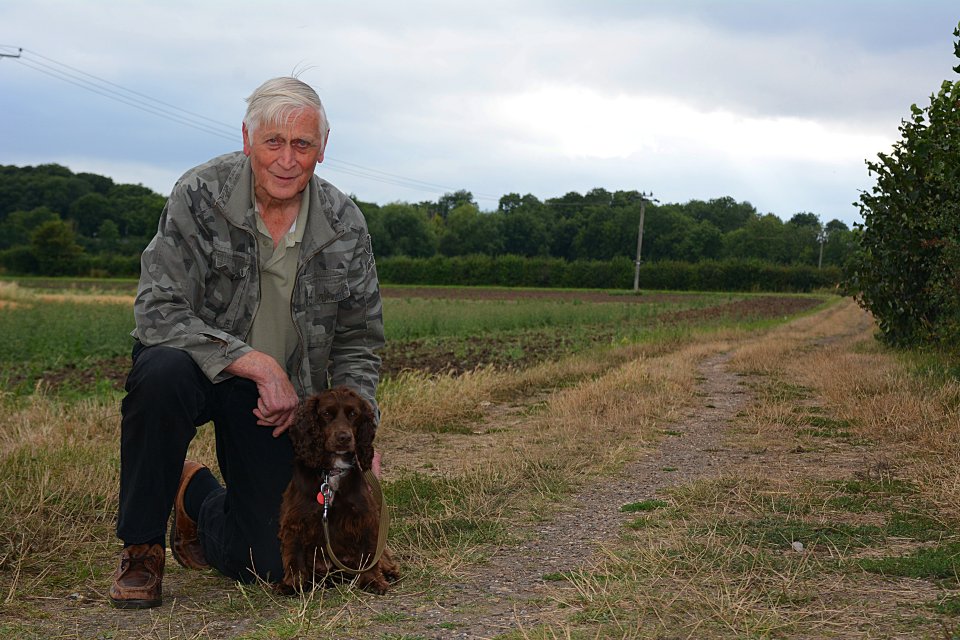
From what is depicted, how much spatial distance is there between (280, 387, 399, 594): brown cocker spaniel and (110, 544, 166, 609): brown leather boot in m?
0.48

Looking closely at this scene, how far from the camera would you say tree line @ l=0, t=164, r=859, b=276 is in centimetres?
7825

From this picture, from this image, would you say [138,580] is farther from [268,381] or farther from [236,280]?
[236,280]

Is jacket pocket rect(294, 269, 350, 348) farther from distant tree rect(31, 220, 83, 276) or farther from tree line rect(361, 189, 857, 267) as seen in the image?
tree line rect(361, 189, 857, 267)

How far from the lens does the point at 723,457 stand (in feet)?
22.3

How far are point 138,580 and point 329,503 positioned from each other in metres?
0.79

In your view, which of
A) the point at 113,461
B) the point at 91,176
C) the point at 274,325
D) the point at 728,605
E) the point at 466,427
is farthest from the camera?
the point at 91,176

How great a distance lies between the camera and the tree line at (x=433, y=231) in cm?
7825

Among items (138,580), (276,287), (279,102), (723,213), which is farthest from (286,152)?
(723,213)

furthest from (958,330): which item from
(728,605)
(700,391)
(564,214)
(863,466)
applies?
(564,214)

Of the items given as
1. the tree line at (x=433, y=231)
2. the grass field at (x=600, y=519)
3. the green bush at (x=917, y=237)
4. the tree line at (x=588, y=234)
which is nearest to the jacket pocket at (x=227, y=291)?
the grass field at (x=600, y=519)

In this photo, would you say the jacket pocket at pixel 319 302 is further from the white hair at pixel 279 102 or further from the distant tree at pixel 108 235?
the distant tree at pixel 108 235

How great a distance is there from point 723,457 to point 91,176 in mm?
105497

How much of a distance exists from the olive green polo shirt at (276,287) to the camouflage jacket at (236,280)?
36 millimetres

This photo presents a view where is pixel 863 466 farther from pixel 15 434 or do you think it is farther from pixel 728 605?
pixel 15 434
